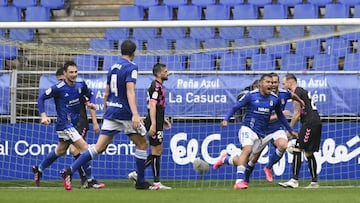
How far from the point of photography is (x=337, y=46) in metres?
19.3

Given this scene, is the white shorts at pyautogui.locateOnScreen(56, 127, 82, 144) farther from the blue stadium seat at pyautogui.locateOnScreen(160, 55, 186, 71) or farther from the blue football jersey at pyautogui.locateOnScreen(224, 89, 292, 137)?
the blue stadium seat at pyautogui.locateOnScreen(160, 55, 186, 71)


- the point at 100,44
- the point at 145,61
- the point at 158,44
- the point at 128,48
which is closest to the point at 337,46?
the point at 145,61

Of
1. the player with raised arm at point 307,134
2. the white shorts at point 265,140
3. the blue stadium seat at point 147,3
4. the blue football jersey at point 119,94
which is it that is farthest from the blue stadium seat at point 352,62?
the blue stadium seat at point 147,3

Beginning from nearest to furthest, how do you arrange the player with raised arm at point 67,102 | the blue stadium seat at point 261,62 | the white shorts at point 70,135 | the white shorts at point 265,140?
the white shorts at point 70,135
the player with raised arm at point 67,102
the white shorts at point 265,140
the blue stadium seat at point 261,62

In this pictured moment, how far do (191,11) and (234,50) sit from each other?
664cm

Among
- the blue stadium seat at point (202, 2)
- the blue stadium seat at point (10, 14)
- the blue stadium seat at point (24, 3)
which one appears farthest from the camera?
the blue stadium seat at point (24, 3)

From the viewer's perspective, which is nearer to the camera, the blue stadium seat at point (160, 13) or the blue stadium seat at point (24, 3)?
the blue stadium seat at point (160, 13)

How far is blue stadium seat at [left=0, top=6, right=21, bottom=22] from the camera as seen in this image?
2609cm

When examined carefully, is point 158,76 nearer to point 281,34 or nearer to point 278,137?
point 278,137

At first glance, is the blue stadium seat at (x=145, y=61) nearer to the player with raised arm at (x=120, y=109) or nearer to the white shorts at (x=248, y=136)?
the white shorts at (x=248, y=136)

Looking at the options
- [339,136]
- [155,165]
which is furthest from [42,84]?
[339,136]

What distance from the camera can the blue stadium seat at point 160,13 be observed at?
82.7 feet

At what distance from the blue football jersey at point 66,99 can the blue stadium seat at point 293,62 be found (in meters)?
5.76

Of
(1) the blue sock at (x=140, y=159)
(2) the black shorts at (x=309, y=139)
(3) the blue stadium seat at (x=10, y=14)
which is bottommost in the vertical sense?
(1) the blue sock at (x=140, y=159)
